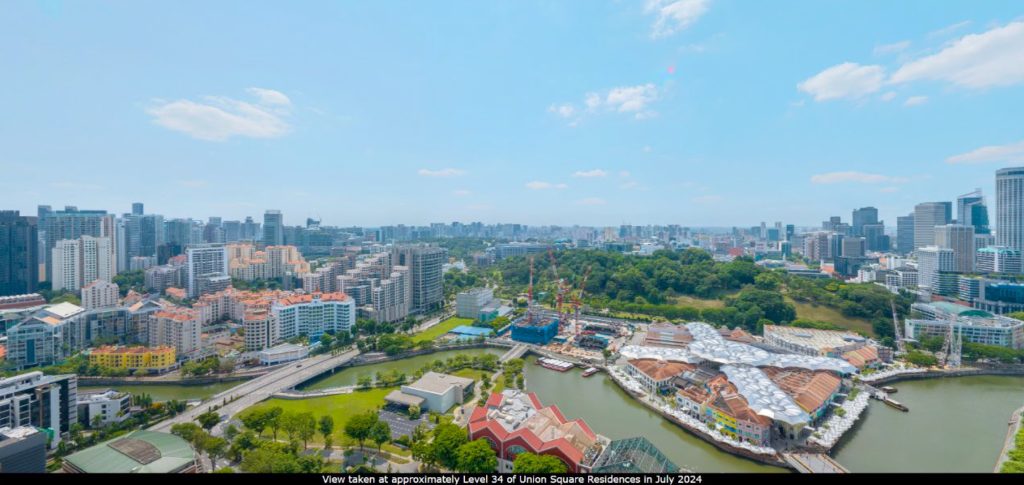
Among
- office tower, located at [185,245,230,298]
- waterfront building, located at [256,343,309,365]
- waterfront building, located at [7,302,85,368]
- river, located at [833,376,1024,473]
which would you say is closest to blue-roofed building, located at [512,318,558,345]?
waterfront building, located at [256,343,309,365]

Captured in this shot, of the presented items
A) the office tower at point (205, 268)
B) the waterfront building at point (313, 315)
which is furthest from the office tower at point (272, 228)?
the waterfront building at point (313, 315)

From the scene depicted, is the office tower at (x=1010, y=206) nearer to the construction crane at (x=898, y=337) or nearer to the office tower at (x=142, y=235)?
the construction crane at (x=898, y=337)

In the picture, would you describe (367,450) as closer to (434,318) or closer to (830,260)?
(434,318)

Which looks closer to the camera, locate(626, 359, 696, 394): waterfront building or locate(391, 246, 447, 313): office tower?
locate(626, 359, 696, 394): waterfront building

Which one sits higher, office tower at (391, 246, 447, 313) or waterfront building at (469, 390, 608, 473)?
office tower at (391, 246, 447, 313)

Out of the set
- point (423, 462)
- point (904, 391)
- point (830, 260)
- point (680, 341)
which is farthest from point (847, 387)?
point (830, 260)

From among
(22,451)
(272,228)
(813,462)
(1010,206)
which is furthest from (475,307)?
(1010,206)

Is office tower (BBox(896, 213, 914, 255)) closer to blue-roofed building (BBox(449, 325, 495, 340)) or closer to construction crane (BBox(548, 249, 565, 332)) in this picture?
construction crane (BBox(548, 249, 565, 332))
